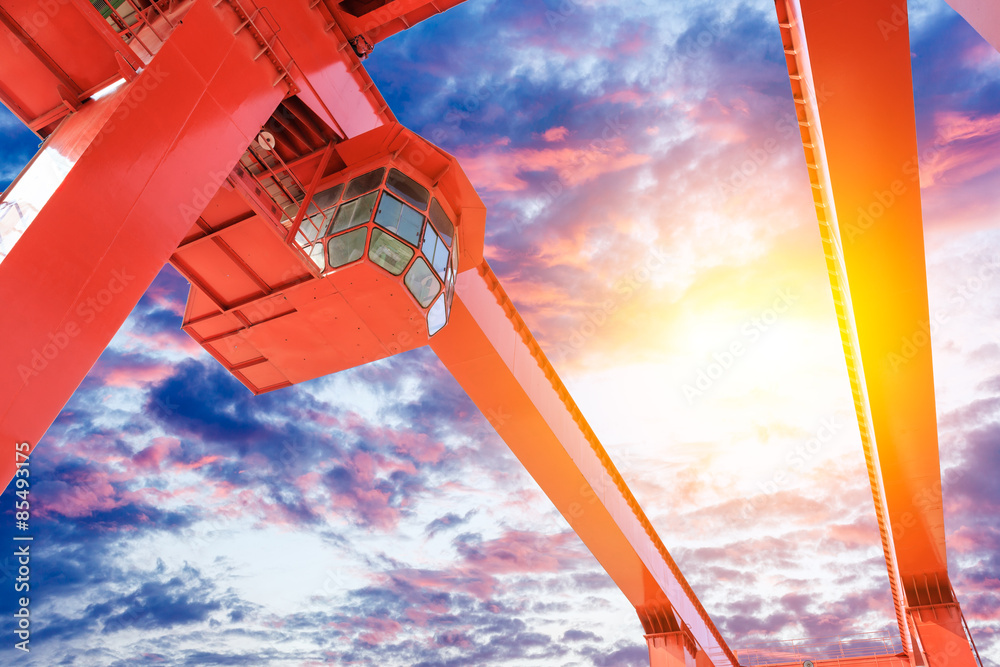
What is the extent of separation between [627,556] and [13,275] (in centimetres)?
1797

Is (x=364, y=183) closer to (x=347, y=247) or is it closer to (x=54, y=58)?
(x=347, y=247)

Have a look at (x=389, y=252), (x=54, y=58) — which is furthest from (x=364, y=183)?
(x=54, y=58)

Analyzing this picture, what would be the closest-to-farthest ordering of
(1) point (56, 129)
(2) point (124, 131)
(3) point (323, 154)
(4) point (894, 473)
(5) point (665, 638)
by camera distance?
(2) point (124, 131) < (1) point (56, 129) < (3) point (323, 154) < (4) point (894, 473) < (5) point (665, 638)

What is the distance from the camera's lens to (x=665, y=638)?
2252 centimetres

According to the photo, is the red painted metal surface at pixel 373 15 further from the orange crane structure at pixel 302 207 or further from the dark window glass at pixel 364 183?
the dark window glass at pixel 364 183

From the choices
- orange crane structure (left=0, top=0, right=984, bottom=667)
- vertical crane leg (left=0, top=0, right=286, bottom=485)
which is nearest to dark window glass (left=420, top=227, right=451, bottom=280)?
orange crane structure (left=0, top=0, right=984, bottom=667)

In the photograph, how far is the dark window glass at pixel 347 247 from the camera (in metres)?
8.88

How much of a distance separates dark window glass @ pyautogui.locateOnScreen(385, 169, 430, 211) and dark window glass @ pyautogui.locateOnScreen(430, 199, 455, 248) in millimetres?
221

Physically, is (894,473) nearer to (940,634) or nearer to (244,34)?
(940,634)

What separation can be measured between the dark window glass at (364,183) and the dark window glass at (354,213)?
14cm

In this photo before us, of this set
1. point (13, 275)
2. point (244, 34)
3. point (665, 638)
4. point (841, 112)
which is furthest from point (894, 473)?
point (13, 275)

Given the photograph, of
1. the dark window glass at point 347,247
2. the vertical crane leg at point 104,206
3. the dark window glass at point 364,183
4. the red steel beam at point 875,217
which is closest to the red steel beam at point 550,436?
the dark window glass at point 364,183

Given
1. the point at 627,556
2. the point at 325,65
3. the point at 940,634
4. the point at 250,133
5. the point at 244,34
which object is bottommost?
the point at 940,634

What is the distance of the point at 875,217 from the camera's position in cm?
916
